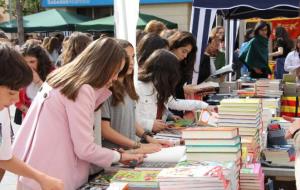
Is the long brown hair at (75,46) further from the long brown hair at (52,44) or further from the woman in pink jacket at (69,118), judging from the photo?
the long brown hair at (52,44)

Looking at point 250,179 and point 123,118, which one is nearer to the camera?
point 250,179

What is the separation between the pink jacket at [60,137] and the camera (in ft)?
6.98

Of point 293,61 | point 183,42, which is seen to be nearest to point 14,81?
point 183,42

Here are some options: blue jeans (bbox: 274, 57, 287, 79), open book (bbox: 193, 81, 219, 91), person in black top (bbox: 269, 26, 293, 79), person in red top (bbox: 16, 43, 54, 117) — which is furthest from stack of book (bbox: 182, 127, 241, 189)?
person in black top (bbox: 269, 26, 293, 79)

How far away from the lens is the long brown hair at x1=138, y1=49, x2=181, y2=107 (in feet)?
10.5

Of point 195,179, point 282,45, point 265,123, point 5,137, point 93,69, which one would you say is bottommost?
point 282,45

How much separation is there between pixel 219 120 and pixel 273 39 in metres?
7.83

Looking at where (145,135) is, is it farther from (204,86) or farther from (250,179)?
(204,86)

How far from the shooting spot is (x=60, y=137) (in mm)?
2160

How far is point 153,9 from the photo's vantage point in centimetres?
1772

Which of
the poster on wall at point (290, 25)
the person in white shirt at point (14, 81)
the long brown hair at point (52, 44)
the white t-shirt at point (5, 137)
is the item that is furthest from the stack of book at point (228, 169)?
the poster on wall at point (290, 25)

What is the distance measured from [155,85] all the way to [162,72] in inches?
4.1

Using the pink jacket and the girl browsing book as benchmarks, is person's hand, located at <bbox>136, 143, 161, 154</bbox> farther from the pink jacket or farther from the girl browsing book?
the pink jacket

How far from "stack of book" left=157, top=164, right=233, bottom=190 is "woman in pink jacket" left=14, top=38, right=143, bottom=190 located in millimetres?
436
